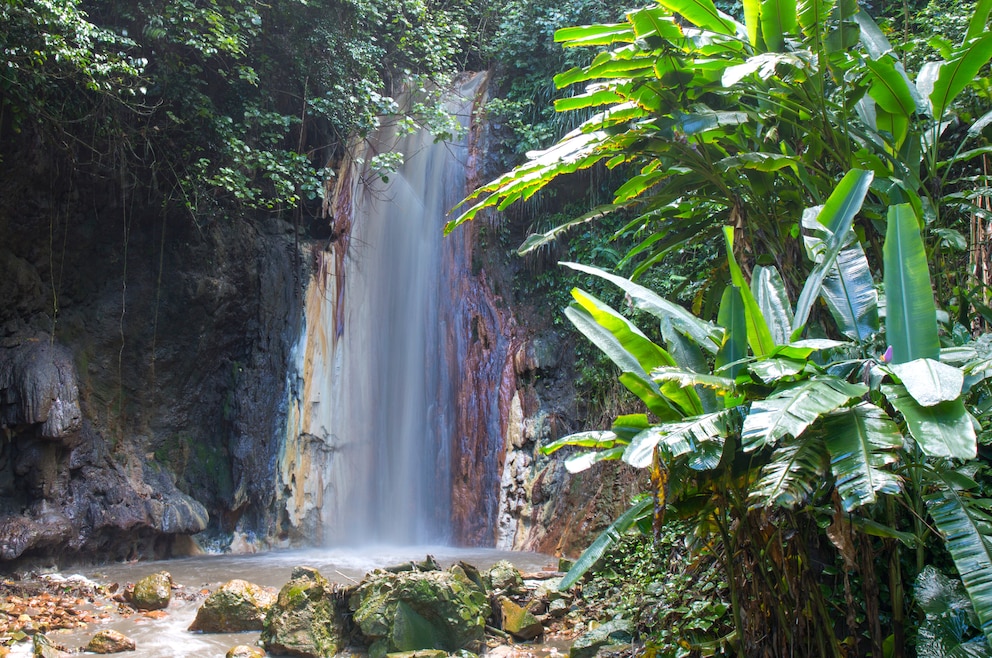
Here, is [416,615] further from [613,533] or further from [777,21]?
[777,21]

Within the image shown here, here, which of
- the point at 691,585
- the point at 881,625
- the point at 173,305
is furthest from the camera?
the point at 173,305

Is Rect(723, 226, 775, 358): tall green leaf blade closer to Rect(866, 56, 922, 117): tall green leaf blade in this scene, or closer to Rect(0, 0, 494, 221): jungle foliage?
Answer: Rect(866, 56, 922, 117): tall green leaf blade

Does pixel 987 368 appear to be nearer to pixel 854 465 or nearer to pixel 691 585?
pixel 854 465

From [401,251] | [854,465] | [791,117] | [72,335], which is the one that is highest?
[401,251]

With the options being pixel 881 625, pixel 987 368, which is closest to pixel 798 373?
pixel 987 368

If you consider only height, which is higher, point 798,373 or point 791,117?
point 791,117

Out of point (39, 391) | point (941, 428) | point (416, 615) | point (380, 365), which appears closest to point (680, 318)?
point (941, 428)

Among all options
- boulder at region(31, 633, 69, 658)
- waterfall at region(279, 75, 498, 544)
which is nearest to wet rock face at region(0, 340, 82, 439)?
waterfall at region(279, 75, 498, 544)

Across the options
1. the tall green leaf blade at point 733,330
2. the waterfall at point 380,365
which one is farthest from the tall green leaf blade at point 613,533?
the waterfall at point 380,365

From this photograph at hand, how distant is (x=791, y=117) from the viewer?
4238 millimetres

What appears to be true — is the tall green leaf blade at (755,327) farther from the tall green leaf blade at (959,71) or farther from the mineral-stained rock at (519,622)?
the mineral-stained rock at (519,622)

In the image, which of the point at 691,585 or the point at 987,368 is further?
the point at 691,585

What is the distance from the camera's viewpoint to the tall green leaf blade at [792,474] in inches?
92.7

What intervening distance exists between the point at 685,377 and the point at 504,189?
1752mm
